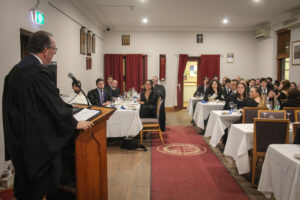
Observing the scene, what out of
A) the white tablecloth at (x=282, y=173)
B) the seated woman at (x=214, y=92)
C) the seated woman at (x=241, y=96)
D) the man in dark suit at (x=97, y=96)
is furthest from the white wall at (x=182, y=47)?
the white tablecloth at (x=282, y=173)

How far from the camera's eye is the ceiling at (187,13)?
711 cm

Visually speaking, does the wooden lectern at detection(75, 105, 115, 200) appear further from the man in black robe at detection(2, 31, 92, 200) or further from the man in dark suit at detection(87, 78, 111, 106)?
the man in dark suit at detection(87, 78, 111, 106)

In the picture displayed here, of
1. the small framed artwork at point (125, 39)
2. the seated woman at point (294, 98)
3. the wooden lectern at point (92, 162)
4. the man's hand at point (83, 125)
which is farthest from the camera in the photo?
the small framed artwork at point (125, 39)

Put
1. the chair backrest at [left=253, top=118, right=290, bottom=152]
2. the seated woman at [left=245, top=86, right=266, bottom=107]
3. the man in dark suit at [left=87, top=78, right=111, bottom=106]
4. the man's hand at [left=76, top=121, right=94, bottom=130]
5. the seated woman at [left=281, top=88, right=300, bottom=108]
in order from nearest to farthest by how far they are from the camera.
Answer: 1. the man's hand at [left=76, top=121, right=94, bottom=130]
2. the chair backrest at [left=253, top=118, right=290, bottom=152]
3. the seated woman at [left=245, top=86, right=266, bottom=107]
4. the seated woman at [left=281, top=88, right=300, bottom=108]
5. the man in dark suit at [left=87, top=78, right=111, bottom=106]

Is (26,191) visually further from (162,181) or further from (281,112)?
(281,112)

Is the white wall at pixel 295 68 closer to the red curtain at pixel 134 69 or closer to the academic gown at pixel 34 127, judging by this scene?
the red curtain at pixel 134 69

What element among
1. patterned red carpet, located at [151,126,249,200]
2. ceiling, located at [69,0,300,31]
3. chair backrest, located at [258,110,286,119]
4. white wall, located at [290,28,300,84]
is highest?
ceiling, located at [69,0,300,31]

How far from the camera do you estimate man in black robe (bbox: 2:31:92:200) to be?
1529 millimetres

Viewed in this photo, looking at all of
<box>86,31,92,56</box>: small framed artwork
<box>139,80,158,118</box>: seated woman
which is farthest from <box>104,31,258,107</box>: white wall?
<box>139,80,158,118</box>: seated woman

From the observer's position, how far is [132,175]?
3.92 m

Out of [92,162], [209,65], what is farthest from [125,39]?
[92,162]

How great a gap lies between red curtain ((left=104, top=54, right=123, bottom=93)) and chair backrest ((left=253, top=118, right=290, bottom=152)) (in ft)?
26.5

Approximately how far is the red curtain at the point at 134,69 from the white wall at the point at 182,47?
30 cm

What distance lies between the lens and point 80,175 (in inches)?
72.7
